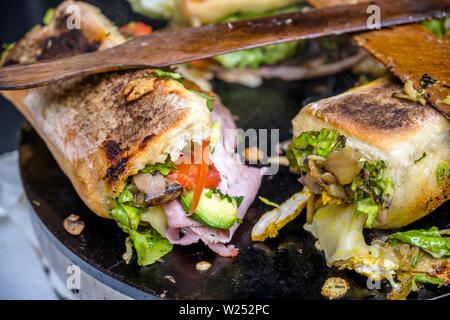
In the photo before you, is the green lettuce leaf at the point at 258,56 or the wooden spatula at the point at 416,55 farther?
the green lettuce leaf at the point at 258,56

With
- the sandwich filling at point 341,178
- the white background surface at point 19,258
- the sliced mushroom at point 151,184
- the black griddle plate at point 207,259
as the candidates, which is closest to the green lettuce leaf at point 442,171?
the black griddle plate at point 207,259

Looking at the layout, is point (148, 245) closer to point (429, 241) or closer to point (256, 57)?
point (429, 241)

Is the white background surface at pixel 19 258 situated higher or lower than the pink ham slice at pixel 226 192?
lower

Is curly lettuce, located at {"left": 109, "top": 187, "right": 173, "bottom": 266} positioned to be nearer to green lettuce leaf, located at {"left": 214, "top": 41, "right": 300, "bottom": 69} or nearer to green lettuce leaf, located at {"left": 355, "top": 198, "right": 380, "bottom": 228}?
green lettuce leaf, located at {"left": 355, "top": 198, "right": 380, "bottom": 228}

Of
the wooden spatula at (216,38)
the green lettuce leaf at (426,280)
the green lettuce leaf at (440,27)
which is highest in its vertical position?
the wooden spatula at (216,38)

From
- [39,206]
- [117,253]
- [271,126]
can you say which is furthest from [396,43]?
[39,206]

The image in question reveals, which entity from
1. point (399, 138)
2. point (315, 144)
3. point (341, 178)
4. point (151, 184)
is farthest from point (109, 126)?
point (399, 138)

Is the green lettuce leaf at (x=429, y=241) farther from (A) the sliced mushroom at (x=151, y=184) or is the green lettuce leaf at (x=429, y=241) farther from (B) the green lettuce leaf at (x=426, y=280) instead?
(A) the sliced mushroom at (x=151, y=184)

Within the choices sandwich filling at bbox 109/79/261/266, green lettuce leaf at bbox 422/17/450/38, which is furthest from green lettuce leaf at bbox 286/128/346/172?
green lettuce leaf at bbox 422/17/450/38

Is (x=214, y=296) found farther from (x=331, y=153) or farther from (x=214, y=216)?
(x=331, y=153)
